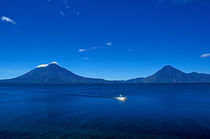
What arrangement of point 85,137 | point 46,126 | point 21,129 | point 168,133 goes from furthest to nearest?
1. point 46,126
2. point 21,129
3. point 168,133
4. point 85,137

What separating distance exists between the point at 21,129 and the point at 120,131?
68.6 feet

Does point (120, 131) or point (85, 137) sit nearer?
point (85, 137)

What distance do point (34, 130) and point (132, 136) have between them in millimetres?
20036

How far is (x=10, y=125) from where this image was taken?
3164cm

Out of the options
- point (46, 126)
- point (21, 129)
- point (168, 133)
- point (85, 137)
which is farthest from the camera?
point (46, 126)

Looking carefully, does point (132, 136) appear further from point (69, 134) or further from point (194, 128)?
point (194, 128)

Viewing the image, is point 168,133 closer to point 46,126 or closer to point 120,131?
point 120,131

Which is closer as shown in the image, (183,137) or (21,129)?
(183,137)

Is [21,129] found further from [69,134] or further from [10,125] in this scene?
[69,134]

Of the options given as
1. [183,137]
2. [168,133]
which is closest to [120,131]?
[168,133]

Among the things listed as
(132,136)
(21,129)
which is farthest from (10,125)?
(132,136)

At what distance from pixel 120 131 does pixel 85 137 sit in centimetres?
724

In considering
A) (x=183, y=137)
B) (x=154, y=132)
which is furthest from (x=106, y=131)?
(x=183, y=137)

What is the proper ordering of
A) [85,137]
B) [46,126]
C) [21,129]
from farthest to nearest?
[46,126] < [21,129] < [85,137]
